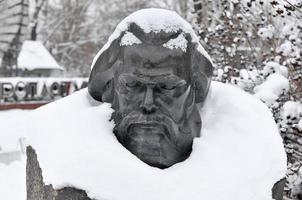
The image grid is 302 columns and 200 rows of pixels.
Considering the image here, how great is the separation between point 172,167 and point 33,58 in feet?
41.8

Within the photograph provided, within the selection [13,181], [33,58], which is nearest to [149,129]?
[13,181]

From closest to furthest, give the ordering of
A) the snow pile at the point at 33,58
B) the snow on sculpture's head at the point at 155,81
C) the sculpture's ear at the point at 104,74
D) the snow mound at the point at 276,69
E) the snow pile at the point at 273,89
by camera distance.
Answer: the snow on sculpture's head at the point at 155,81 → the sculpture's ear at the point at 104,74 → the snow pile at the point at 273,89 → the snow mound at the point at 276,69 → the snow pile at the point at 33,58

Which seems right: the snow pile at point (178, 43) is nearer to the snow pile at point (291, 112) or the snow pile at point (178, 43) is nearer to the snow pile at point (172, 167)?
the snow pile at point (172, 167)

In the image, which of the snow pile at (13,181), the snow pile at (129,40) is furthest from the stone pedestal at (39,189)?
the snow pile at (13,181)

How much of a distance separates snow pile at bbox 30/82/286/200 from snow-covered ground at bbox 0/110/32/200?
245cm

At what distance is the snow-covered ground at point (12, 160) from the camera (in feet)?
19.5

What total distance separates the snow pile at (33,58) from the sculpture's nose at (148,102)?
12.3 meters

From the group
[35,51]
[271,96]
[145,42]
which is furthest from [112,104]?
[35,51]

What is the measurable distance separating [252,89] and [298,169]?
3.81 feet

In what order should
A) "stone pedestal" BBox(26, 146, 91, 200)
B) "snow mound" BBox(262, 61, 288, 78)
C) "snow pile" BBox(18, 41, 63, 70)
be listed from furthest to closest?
"snow pile" BBox(18, 41, 63, 70) < "snow mound" BBox(262, 61, 288, 78) < "stone pedestal" BBox(26, 146, 91, 200)

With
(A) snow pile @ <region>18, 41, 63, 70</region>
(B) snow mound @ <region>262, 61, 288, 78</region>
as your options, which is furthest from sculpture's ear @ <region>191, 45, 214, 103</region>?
(A) snow pile @ <region>18, 41, 63, 70</region>

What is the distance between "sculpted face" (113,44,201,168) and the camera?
248 cm

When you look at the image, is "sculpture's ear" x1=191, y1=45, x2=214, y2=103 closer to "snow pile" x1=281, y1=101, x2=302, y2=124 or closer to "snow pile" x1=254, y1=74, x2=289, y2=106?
"snow pile" x1=281, y1=101, x2=302, y2=124

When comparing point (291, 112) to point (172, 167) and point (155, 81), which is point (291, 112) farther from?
point (155, 81)
